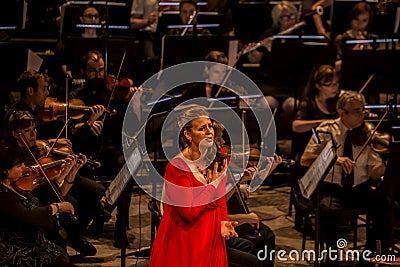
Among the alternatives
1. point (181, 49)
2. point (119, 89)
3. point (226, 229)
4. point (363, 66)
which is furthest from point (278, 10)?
point (226, 229)

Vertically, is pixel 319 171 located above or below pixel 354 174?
above

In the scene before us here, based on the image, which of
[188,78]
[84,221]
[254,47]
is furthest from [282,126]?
[84,221]

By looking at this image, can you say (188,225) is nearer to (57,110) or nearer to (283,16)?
(57,110)

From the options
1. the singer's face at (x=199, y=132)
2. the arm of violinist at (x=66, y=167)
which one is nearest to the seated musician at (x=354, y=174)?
the singer's face at (x=199, y=132)

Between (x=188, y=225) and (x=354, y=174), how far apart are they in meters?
2.00

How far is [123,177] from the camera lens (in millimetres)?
5180

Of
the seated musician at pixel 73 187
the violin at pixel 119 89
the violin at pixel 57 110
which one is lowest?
the seated musician at pixel 73 187

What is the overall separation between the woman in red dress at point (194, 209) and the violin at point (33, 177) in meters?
0.88

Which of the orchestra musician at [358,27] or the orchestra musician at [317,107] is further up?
the orchestra musician at [358,27]

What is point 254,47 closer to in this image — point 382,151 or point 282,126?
point 282,126

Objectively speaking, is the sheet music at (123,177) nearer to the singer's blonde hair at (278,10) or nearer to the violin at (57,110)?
the violin at (57,110)

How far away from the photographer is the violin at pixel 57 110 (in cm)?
659

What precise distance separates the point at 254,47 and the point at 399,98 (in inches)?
63.0

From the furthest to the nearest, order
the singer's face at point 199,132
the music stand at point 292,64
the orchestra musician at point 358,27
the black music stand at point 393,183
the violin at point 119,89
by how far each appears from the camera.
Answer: the orchestra musician at point 358,27
the music stand at point 292,64
the violin at point 119,89
the black music stand at point 393,183
the singer's face at point 199,132
